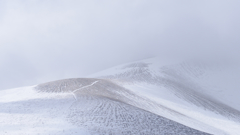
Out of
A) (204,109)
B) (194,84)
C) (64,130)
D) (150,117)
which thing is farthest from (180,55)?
(64,130)

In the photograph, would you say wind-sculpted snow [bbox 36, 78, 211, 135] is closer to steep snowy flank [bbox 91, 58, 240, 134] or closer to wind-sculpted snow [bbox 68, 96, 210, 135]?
wind-sculpted snow [bbox 68, 96, 210, 135]

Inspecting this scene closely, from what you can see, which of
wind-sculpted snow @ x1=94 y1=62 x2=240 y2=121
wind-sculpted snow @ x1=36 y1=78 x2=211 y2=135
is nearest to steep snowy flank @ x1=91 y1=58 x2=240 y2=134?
wind-sculpted snow @ x1=94 y1=62 x2=240 y2=121

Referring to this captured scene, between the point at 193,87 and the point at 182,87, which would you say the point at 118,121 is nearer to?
the point at 182,87

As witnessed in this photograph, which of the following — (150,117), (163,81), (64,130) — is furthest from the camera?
(163,81)

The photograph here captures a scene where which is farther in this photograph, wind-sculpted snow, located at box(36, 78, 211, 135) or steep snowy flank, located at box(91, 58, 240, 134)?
steep snowy flank, located at box(91, 58, 240, 134)

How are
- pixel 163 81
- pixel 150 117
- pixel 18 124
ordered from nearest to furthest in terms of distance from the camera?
pixel 18 124 < pixel 150 117 < pixel 163 81

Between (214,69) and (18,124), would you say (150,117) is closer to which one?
(18,124)

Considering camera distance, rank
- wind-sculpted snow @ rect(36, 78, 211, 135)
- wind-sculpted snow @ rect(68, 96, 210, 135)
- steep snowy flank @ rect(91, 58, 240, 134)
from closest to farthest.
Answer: wind-sculpted snow @ rect(68, 96, 210, 135)
wind-sculpted snow @ rect(36, 78, 211, 135)
steep snowy flank @ rect(91, 58, 240, 134)

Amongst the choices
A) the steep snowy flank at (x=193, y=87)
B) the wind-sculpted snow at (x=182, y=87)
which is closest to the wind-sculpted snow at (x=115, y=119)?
the steep snowy flank at (x=193, y=87)

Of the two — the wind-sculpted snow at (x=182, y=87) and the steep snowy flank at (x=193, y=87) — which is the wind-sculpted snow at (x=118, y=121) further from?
the wind-sculpted snow at (x=182, y=87)

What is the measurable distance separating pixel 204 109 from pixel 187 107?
450 centimetres

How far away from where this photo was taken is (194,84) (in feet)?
238

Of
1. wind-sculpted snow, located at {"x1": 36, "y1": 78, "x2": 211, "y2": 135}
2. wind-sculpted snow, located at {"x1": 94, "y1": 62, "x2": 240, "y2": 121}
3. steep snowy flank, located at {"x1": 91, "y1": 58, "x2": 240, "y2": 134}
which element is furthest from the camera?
wind-sculpted snow, located at {"x1": 94, "y1": 62, "x2": 240, "y2": 121}

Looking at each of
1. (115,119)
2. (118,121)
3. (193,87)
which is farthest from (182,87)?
(118,121)
